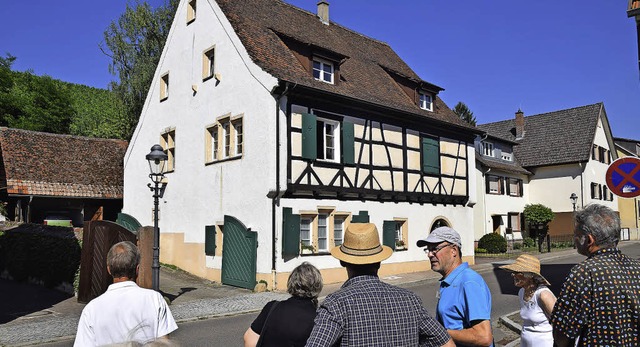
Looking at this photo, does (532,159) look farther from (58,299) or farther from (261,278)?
(58,299)

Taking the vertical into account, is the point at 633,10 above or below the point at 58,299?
above

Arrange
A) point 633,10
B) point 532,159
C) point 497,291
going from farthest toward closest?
point 532,159 → point 497,291 → point 633,10

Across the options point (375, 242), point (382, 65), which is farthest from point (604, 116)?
point (375, 242)

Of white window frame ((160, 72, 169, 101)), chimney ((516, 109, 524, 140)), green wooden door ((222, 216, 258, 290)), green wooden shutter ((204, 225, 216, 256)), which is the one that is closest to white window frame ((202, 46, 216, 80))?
white window frame ((160, 72, 169, 101))

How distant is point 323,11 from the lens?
2381cm

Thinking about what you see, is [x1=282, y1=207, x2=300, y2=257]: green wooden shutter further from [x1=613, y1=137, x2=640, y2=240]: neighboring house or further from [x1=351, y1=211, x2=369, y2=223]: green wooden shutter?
[x1=613, y1=137, x2=640, y2=240]: neighboring house

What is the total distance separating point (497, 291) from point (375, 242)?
12.7 m

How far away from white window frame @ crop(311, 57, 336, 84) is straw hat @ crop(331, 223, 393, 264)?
49.8ft

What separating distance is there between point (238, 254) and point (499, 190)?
21.5 m

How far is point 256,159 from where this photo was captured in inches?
631

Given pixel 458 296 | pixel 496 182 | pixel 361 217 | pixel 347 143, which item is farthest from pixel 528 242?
pixel 458 296

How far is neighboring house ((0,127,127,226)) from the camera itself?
72.5ft

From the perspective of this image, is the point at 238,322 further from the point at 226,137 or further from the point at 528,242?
the point at 528,242

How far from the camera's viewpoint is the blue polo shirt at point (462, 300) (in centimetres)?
334
